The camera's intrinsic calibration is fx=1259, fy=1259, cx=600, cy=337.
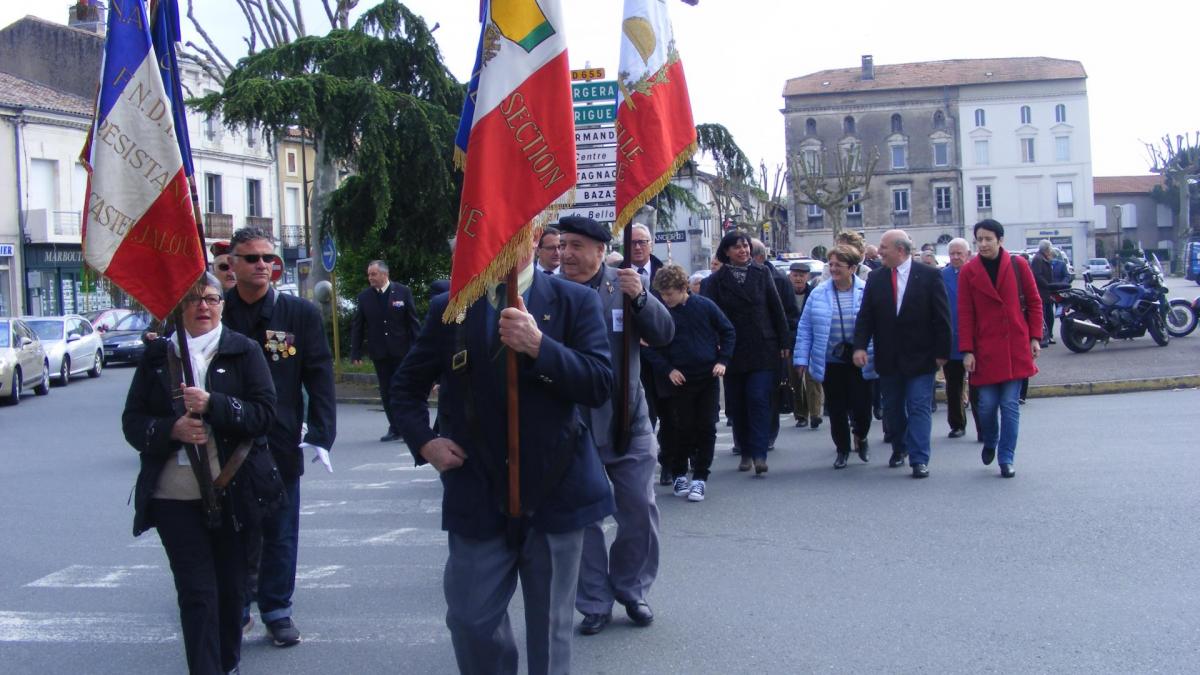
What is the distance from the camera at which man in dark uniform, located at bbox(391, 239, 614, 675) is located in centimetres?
405

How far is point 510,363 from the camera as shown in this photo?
4.01 m

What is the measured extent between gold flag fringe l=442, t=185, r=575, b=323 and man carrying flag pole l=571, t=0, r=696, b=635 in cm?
155

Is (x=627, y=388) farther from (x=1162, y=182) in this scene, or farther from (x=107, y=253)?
(x=1162, y=182)

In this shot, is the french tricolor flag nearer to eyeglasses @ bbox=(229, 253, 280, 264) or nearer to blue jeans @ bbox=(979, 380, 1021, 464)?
eyeglasses @ bbox=(229, 253, 280, 264)

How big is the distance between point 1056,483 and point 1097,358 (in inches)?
418

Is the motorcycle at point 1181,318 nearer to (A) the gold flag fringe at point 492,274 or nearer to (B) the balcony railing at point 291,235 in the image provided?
(A) the gold flag fringe at point 492,274

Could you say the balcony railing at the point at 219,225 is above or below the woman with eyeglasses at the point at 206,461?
above

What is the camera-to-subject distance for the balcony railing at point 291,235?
5881 cm

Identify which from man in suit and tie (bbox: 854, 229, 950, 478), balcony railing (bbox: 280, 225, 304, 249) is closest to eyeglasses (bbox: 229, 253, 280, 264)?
man in suit and tie (bbox: 854, 229, 950, 478)

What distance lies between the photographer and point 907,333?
9914mm

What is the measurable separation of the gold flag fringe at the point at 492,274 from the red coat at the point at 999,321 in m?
6.22

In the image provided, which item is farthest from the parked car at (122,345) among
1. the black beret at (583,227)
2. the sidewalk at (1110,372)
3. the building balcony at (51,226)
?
the black beret at (583,227)

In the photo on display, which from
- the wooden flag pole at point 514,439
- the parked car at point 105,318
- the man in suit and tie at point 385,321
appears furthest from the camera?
the parked car at point 105,318

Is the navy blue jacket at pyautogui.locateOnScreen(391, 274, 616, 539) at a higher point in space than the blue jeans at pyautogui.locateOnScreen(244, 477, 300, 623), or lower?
higher
